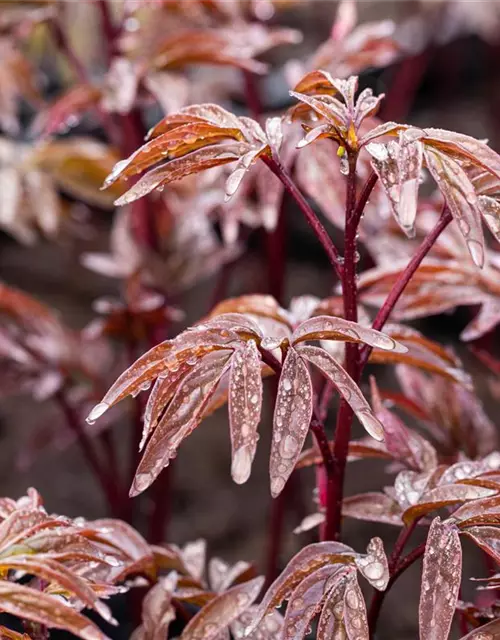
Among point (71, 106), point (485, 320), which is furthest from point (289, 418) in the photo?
point (71, 106)

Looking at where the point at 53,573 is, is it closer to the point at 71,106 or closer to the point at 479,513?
the point at 479,513

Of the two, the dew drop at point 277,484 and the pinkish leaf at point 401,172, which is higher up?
the pinkish leaf at point 401,172

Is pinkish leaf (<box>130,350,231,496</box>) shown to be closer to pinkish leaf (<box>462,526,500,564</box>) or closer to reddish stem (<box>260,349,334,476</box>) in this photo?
reddish stem (<box>260,349,334,476</box>)

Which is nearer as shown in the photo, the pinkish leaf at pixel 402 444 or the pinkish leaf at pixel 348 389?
the pinkish leaf at pixel 348 389

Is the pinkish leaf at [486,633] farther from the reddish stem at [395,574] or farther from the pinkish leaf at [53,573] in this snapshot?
the pinkish leaf at [53,573]

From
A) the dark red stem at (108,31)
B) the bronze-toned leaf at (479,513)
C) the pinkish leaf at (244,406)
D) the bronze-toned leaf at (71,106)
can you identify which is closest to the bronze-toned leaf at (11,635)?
the pinkish leaf at (244,406)

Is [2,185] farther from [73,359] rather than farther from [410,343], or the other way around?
[410,343]
